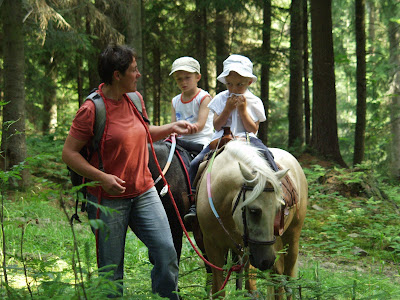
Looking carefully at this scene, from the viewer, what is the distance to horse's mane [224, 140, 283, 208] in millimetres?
3330

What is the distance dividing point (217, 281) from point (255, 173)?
4.20 feet

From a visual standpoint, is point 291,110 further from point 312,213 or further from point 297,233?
point 297,233

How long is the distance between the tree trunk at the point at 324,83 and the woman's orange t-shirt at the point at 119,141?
1142cm

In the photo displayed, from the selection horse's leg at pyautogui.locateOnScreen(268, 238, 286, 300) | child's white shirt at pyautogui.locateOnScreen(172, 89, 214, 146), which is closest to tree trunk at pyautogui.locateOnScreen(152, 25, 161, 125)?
child's white shirt at pyautogui.locateOnScreen(172, 89, 214, 146)

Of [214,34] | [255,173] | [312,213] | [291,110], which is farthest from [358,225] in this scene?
[214,34]

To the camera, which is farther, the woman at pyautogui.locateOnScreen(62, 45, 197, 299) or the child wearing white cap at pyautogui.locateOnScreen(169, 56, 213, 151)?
the child wearing white cap at pyautogui.locateOnScreen(169, 56, 213, 151)

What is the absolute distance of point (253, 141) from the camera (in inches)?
174

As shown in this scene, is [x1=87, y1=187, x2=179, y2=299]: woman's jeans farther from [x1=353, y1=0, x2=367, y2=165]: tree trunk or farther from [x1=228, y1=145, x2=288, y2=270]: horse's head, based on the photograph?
[x1=353, y1=0, x2=367, y2=165]: tree trunk

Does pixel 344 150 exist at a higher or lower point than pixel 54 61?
lower

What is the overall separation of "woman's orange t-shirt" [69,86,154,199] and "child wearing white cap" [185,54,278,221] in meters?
1.24

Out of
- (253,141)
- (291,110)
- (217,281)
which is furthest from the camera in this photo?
(291,110)

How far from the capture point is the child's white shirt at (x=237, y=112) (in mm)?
4605

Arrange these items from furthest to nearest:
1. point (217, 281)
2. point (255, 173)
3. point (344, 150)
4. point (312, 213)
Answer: point (344, 150) → point (312, 213) → point (217, 281) → point (255, 173)

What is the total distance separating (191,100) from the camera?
509 cm
